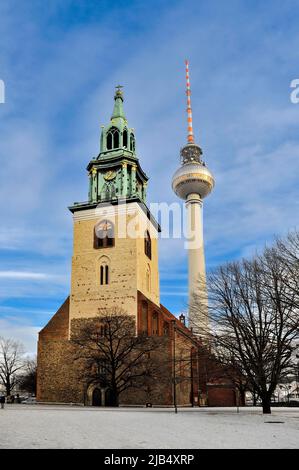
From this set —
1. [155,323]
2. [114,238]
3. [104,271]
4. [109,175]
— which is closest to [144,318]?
[155,323]

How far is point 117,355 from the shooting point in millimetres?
41000

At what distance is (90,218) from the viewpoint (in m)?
49.7

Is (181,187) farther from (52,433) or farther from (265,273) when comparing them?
(52,433)

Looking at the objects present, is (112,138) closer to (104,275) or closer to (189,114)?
(104,275)

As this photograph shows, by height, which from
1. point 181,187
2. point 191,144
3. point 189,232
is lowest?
point 189,232

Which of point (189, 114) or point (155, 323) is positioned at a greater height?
point (189, 114)

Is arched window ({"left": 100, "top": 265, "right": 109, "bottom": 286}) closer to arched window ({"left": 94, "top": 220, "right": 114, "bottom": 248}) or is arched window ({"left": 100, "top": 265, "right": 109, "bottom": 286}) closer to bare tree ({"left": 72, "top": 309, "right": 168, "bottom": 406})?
arched window ({"left": 94, "top": 220, "right": 114, "bottom": 248})

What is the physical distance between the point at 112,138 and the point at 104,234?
41.1 feet

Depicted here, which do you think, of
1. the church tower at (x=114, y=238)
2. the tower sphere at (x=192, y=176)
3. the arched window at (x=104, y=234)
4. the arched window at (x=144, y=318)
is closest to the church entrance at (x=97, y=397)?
the arched window at (x=144, y=318)

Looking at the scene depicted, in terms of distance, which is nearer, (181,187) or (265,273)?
(265,273)

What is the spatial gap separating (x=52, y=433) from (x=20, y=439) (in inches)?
71.2

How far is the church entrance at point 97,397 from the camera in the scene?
42.2 m
